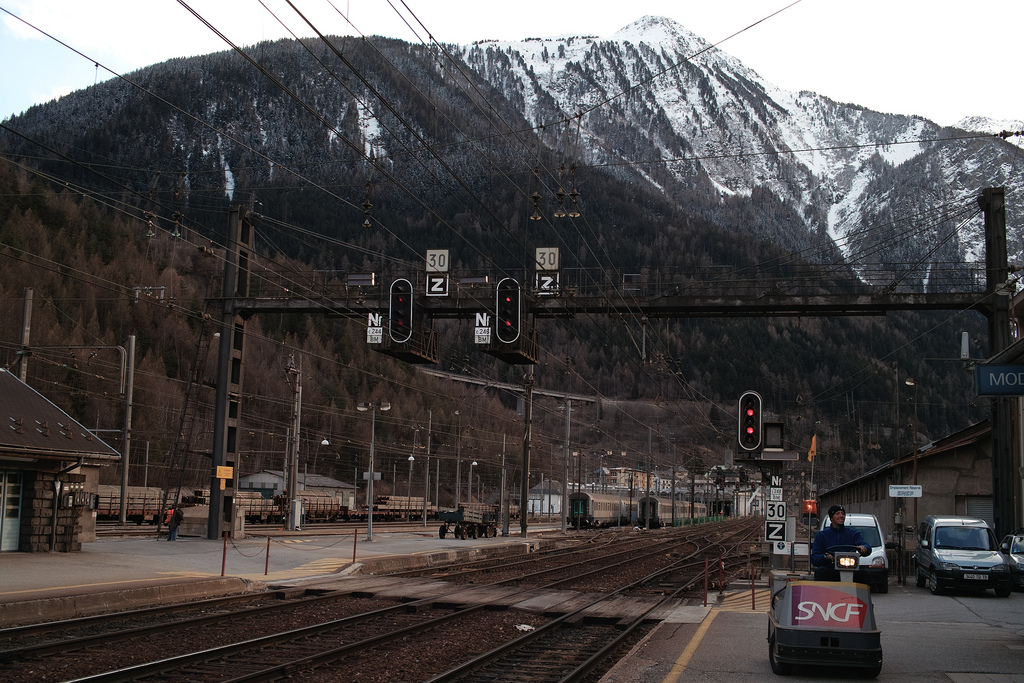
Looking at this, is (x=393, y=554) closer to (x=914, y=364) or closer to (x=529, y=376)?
(x=529, y=376)

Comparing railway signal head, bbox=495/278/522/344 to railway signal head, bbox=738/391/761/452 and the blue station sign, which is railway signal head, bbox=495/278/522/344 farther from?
the blue station sign

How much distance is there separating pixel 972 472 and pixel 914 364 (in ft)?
352

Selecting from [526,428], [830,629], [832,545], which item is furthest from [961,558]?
[526,428]

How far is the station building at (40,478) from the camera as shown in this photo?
970 inches

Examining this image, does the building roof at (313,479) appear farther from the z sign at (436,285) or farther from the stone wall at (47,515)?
the stone wall at (47,515)

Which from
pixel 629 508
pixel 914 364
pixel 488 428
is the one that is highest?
pixel 914 364

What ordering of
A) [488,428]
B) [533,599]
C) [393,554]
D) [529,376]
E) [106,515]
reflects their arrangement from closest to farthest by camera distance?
[533,599] < [393,554] < [529,376] < [106,515] < [488,428]

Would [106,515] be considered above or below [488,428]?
below

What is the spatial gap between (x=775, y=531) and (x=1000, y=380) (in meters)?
6.13

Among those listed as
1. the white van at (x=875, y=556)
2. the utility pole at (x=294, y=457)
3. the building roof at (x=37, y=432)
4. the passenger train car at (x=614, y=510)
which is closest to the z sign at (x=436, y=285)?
the building roof at (x=37, y=432)

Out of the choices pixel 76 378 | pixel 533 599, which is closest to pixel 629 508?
pixel 76 378

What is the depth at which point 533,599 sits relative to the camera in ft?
66.9

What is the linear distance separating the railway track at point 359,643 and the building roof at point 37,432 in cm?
1068

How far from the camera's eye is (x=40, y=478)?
25.5 m
